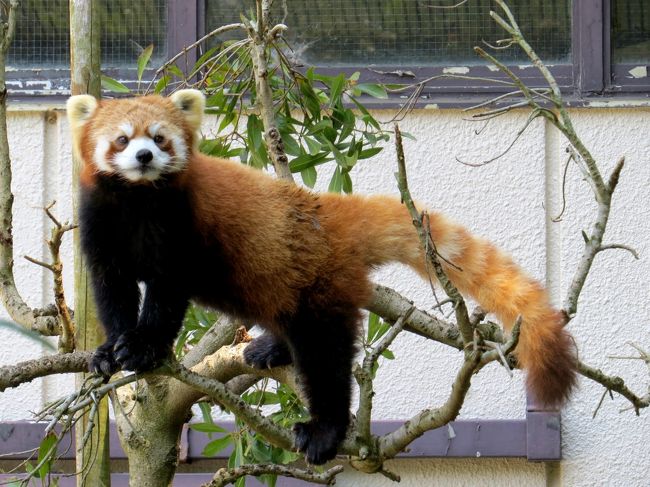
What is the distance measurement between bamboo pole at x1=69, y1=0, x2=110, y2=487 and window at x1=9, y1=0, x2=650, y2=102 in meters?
1.64

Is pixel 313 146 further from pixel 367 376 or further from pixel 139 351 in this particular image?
pixel 367 376

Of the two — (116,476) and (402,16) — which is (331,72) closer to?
(402,16)

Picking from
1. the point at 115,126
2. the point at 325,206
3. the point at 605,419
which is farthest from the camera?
the point at 605,419

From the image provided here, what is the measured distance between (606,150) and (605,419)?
126 centimetres

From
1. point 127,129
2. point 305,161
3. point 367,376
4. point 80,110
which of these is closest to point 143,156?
point 127,129

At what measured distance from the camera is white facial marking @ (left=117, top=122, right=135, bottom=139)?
3.06 meters

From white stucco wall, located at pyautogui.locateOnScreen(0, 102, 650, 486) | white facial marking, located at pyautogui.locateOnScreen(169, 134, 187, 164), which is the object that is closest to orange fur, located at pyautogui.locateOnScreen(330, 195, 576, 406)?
white facial marking, located at pyautogui.locateOnScreen(169, 134, 187, 164)

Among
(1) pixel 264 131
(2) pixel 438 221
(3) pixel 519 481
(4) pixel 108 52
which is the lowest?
(3) pixel 519 481

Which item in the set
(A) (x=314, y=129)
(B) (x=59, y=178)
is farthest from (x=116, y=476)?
(A) (x=314, y=129)

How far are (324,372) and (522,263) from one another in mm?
1853

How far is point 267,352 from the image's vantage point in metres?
3.29

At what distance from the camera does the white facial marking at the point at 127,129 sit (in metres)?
3.06

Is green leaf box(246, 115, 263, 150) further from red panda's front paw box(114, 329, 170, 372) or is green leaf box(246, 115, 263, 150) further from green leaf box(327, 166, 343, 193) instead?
red panda's front paw box(114, 329, 170, 372)

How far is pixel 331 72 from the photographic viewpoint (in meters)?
4.88
